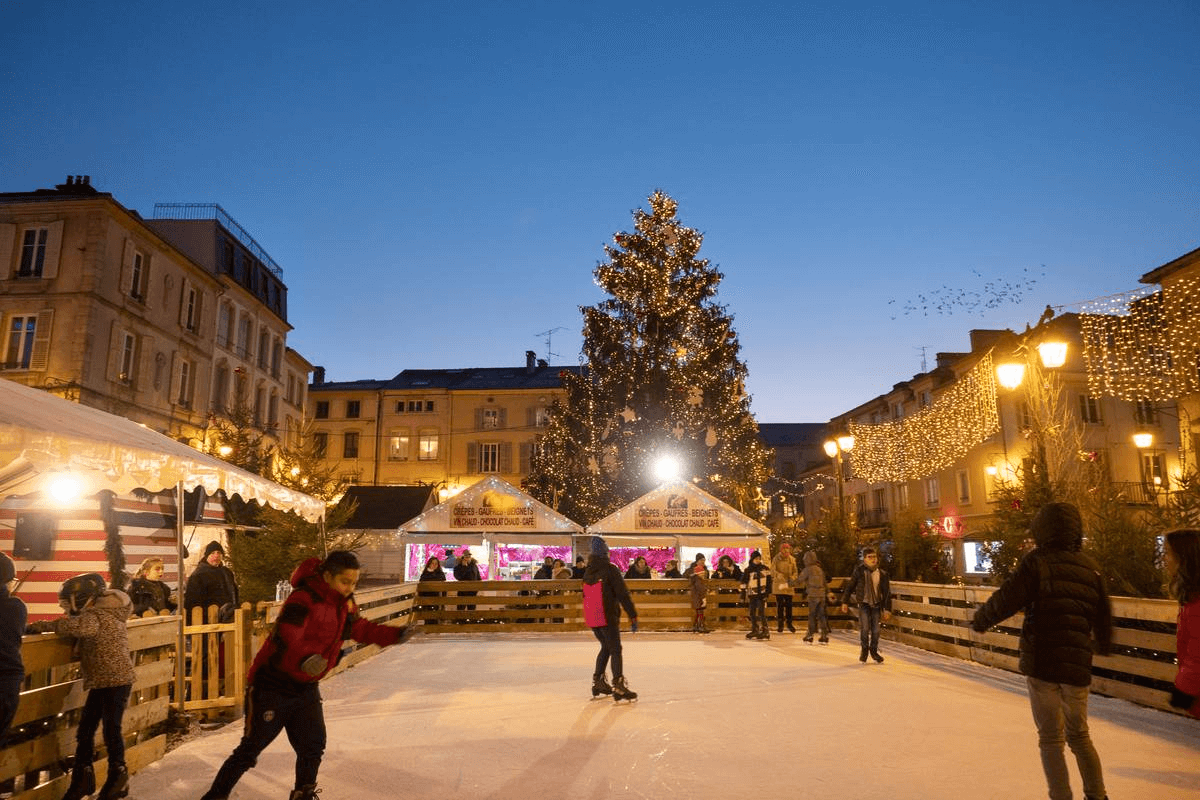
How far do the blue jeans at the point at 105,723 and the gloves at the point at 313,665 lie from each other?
71.8 inches

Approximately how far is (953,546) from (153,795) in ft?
133

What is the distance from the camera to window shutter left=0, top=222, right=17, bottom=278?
86.0 ft

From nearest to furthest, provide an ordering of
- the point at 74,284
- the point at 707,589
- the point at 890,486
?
the point at 707,589 → the point at 74,284 → the point at 890,486

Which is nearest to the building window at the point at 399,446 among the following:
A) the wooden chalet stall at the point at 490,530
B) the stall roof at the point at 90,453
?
the wooden chalet stall at the point at 490,530

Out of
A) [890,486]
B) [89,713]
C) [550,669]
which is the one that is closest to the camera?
[89,713]

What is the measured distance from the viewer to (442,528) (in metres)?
19.5

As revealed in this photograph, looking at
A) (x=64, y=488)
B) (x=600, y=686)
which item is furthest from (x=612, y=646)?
(x=64, y=488)

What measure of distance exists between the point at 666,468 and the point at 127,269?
19014mm

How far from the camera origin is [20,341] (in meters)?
25.4

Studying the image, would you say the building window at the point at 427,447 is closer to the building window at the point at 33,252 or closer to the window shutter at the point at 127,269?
the window shutter at the point at 127,269

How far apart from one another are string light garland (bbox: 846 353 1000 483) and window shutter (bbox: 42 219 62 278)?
26.5 meters

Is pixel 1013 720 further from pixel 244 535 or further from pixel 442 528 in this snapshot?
pixel 442 528

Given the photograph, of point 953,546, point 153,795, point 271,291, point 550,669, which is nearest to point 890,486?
point 953,546

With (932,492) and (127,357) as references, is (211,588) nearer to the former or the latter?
(127,357)
